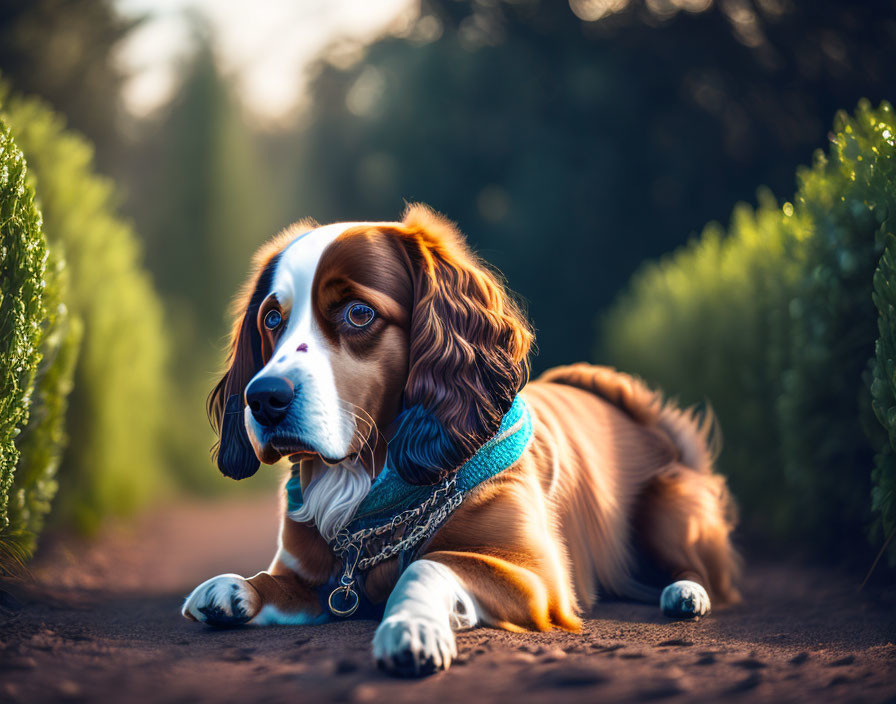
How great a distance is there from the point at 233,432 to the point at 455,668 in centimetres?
156

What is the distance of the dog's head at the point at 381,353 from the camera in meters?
2.64

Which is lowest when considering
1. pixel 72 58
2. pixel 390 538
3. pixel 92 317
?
pixel 390 538

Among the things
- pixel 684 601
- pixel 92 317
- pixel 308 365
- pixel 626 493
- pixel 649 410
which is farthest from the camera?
pixel 92 317

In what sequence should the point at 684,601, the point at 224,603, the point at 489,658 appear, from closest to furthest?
1. the point at 489,658
2. the point at 224,603
3. the point at 684,601

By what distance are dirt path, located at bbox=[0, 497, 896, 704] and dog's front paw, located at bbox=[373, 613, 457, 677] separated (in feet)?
0.14

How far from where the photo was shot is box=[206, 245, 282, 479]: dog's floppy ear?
3.29 m

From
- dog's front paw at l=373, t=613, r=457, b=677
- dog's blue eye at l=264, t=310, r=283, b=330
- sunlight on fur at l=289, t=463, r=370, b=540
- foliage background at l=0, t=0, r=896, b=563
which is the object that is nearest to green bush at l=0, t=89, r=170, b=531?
foliage background at l=0, t=0, r=896, b=563

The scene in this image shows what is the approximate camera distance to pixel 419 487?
Answer: 2963 millimetres

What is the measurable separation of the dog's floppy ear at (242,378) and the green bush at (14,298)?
2.58ft

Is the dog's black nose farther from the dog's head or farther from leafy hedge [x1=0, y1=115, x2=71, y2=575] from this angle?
leafy hedge [x1=0, y1=115, x2=71, y2=575]

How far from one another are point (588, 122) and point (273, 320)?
12.3 metres

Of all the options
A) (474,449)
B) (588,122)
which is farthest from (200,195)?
(474,449)

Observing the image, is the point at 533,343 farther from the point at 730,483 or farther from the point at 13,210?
the point at 730,483

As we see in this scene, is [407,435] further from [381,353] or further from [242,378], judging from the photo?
[242,378]
